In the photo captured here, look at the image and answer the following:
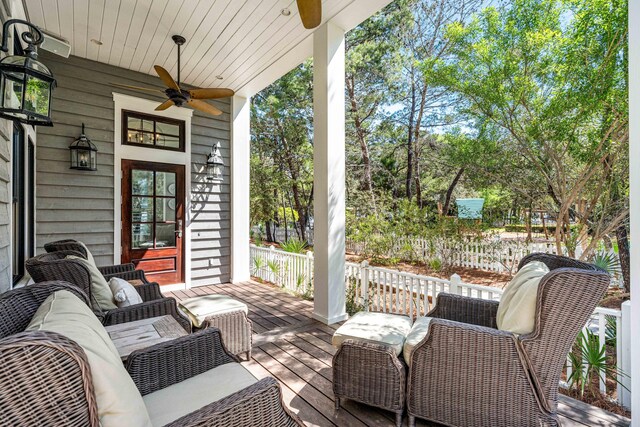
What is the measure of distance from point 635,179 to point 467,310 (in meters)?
1.23

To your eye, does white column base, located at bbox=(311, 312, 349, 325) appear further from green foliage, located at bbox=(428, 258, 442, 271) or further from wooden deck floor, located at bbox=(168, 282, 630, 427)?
green foliage, located at bbox=(428, 258, 442, 271)

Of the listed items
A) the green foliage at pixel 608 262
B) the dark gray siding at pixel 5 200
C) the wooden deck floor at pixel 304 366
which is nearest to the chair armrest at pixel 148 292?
the dark gray siding at pixel 5 200

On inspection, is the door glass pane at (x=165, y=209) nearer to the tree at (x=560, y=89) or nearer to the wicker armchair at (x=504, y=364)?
the wicker armchair at (x=504, y=364)

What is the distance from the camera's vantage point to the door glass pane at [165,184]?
15.7 feet

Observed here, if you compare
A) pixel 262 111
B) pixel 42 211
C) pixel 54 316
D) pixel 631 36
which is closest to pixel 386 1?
pixel 631 36

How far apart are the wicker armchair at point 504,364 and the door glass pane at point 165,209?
4.30m

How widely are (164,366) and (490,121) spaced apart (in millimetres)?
5429

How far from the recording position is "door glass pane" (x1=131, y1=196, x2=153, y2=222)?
457cm

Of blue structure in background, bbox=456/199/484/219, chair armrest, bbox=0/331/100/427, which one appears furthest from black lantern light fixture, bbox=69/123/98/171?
blue structure in background, bbox=456/199/484/219

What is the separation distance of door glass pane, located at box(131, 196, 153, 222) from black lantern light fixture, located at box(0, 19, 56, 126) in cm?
296

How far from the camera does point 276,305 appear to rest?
13.8ft

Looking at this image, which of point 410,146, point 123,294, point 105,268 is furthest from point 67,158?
point 410,146

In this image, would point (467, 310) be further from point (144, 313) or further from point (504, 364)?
point (144, 313)

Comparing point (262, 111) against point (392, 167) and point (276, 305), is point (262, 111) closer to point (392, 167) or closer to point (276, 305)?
point (392, 167)
